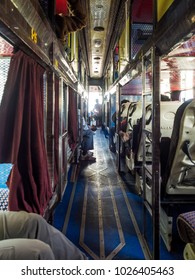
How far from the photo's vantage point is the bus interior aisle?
2551 millimetres

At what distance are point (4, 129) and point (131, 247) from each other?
181 cm

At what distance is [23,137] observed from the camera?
198 cm

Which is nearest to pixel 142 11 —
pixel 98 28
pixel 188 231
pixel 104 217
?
pixel 98 28

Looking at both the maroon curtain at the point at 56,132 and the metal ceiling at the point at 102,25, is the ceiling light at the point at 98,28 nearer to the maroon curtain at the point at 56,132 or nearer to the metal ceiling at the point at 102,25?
the metal ceiling at the point at 102,25

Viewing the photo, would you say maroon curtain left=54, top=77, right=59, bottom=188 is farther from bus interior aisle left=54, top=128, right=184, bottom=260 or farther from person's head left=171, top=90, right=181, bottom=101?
person's head left=171, top=90, right=181, bottom=101

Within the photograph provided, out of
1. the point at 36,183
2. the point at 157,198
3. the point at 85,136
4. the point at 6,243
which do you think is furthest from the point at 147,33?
the point at 85,136

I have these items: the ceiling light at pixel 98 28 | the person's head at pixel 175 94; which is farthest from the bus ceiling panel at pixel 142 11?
the person's head at pixel 175 94

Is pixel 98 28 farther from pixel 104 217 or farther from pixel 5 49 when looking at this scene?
pixel 104 217

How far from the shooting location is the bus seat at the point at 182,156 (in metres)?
2.20

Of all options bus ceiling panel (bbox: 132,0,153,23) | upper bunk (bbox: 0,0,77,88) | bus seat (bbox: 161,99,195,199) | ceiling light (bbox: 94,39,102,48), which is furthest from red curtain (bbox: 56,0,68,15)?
ceiling light (bbox: 94,39,102,48)

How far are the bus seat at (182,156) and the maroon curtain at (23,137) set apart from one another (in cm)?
124

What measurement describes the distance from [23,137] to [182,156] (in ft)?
4.85

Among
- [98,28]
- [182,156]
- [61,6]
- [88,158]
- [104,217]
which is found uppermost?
[98,28]
